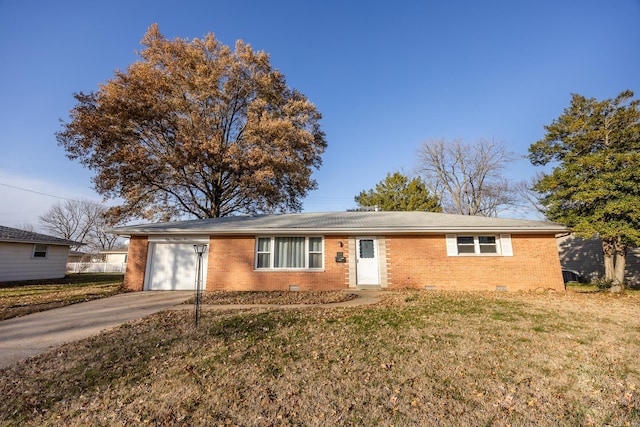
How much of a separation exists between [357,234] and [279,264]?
3443mm

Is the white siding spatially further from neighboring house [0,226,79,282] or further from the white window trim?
the white window trim

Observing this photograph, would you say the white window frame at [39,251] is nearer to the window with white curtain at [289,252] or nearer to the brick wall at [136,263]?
the brick wall at [136,263]

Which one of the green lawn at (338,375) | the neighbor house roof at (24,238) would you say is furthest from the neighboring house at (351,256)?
the neighbor house roof at (24,238)

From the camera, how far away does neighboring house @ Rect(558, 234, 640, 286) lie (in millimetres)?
15891

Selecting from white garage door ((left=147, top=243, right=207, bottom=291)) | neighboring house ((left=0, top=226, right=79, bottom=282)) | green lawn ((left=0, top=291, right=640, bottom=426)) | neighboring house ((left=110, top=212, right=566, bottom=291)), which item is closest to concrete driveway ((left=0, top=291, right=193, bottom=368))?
green lawn ((left=0, top=291, right=640, bottom=426))

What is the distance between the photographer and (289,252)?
11664 millimetres

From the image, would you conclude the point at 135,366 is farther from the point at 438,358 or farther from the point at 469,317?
the point at 469,317

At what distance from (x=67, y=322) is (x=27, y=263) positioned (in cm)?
1513

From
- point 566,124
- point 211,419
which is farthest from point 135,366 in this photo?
point 566,124

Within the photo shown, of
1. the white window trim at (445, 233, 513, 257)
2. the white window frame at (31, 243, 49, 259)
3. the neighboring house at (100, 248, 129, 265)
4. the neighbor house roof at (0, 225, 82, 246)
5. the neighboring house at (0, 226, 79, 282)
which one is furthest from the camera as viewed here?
the neighboring house at (100, 248, 129, 265)

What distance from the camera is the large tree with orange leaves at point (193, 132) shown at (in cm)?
1717

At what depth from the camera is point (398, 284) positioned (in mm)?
11078

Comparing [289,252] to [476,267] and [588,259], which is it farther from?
[588,259]

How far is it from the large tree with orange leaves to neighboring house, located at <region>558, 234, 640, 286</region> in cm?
1806
